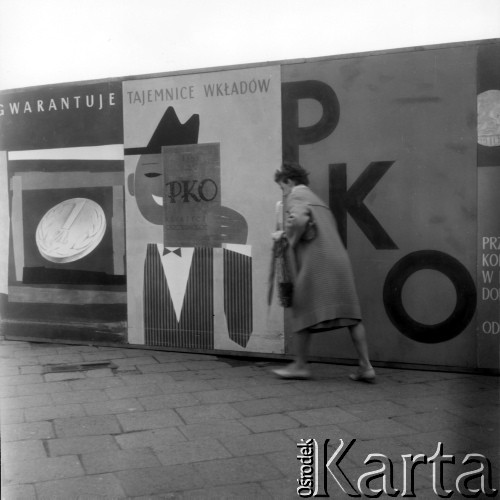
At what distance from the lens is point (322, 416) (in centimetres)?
486

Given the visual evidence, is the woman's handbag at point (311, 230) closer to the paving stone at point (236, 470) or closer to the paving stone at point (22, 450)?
the paving stone at point (236, 470)

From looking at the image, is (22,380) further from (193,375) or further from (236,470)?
(236,470)

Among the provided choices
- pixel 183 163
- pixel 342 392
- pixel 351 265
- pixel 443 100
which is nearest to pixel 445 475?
pixel 342 392

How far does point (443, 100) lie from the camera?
19.6ft

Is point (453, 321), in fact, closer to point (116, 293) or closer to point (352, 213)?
point (352, 213)

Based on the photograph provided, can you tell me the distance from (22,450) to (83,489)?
794 millimetres

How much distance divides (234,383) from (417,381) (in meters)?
1.47

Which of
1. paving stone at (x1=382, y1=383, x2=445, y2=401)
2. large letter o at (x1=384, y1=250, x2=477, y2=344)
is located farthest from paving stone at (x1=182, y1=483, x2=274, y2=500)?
large letter o at (x1=384, y1=250, x2=477, y2=344)

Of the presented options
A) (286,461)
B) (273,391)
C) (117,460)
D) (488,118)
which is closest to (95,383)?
(273,391)

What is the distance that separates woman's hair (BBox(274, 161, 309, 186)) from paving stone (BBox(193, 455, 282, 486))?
8.43ft

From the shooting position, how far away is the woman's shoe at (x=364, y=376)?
569cm

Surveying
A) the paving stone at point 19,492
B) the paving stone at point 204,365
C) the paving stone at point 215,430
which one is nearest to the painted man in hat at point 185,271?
the paving stone at point 204,365

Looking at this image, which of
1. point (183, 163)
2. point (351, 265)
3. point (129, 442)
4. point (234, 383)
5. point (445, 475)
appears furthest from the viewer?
point (183, 163)

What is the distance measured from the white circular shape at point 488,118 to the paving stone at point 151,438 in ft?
11.1
